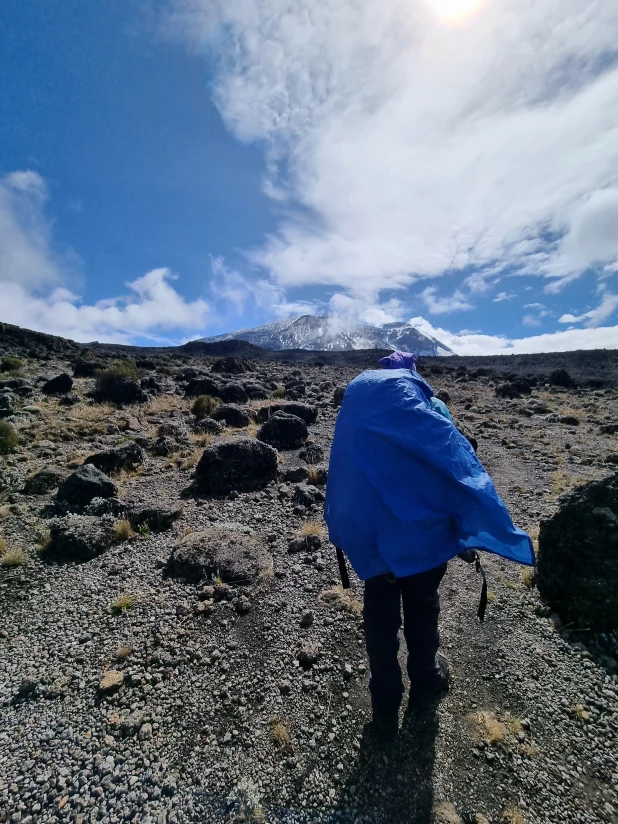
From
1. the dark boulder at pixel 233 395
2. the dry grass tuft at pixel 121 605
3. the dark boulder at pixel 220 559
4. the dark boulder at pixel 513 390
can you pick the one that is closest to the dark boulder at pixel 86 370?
the dark boulder at pixel 233 395

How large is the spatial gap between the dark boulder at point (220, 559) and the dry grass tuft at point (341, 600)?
83 centimetres

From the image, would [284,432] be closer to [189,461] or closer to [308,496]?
[189,461]

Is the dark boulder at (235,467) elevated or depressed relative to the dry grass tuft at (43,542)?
elevated

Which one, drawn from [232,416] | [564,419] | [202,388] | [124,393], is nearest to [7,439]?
[232,416]

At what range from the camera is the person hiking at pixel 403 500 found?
2270mm

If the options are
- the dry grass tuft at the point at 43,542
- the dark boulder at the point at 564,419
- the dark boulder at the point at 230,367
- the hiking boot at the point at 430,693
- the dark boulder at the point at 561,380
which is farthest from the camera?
the dark boulder at the point at 230,367

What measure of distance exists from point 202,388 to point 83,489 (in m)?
13.5

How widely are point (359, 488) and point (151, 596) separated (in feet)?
11.8

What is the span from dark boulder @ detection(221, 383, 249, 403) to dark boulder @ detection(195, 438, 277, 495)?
1065 cm

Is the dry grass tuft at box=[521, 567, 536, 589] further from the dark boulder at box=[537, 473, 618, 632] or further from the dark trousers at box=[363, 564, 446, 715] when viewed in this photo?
the dark trousers at box=[363, 564, 446, 715]

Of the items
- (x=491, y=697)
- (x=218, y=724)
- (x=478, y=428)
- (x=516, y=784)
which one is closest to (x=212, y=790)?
(x=218, y=724)

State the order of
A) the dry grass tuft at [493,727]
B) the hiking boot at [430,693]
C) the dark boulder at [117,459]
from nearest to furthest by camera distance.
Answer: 1. the dry grass tuft at [493,727]
2. the hiking boot at [430,693]
3. the dark boulder at [117,459]

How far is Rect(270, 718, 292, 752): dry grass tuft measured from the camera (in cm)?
290

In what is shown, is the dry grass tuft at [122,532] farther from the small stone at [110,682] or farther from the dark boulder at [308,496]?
the dark boulder at [308,496]
